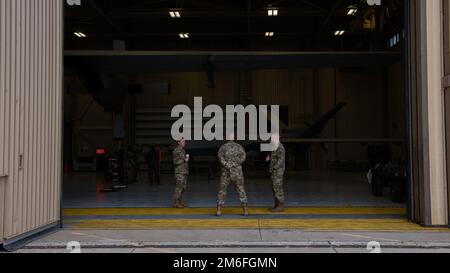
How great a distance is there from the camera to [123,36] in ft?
93.0

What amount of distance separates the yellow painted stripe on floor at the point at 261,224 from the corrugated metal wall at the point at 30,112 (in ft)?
3.54

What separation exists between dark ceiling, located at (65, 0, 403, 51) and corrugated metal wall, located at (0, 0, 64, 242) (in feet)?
47.9

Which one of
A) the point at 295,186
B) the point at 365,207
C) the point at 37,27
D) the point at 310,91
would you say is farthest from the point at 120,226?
the point at 310,91

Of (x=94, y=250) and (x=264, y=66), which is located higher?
(x=264, y=66)

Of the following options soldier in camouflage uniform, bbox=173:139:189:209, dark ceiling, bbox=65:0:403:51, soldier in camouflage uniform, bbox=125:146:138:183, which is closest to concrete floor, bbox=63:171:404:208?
soldier in camouflage uniform, bbox=173:139:189:209

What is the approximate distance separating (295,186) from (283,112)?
44.4 ft

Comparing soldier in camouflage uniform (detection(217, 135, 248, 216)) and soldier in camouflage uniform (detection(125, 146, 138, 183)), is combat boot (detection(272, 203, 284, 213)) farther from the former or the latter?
soldier in camouflage uniform (detection(125, 146, 138, 183))

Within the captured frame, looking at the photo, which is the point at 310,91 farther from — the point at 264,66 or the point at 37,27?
the point at 37,27

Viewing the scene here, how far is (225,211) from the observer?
34.5 ft

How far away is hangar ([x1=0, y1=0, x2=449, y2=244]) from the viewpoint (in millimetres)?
7484

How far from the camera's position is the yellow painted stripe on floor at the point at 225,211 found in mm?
10201

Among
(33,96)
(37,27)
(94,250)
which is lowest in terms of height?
(94,250)

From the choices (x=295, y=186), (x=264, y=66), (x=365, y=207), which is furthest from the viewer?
(x=295, y=186)
